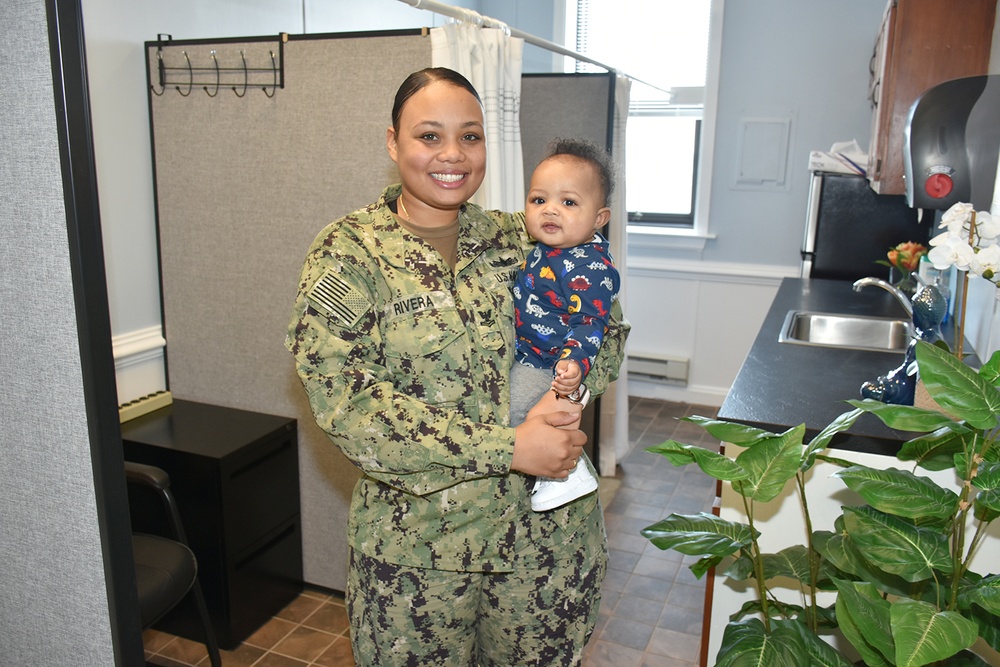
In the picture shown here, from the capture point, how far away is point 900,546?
121cm

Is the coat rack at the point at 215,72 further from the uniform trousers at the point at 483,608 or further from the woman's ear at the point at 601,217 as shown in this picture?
the uniform trousers at the point at 483,608

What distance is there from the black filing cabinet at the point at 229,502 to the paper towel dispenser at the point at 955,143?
6.39 ft

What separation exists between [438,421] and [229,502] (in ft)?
4.04

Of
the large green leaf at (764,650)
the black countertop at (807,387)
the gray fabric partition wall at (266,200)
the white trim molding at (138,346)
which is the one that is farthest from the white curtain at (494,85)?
the large green leaf at (764,650)

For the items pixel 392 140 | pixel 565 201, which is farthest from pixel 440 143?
pixel 565 201

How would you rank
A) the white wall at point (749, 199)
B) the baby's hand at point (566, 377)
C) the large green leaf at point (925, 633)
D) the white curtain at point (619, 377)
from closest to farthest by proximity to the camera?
the large green leaf at point (925, 633) < the baby's hand at point (566, 377) < the white curtain at point (619, 377) < the white wall at point (749, 199)

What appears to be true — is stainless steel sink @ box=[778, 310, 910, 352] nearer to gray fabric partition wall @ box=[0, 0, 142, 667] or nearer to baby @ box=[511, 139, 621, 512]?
baby @ box=[511, 139, 621, 512]

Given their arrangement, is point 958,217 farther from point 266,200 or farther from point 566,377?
point 266,200

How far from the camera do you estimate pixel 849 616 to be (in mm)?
1201

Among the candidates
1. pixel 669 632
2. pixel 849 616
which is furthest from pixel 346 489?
pixel 849 616

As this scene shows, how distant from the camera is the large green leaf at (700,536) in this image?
1385 mm

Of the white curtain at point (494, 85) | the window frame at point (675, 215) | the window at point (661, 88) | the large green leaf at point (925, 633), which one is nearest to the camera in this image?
the large green leaf at point (925, 633)

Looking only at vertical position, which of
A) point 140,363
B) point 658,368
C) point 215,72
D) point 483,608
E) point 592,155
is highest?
point 215,72

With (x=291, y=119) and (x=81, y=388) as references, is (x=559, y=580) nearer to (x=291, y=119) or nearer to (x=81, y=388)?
(x=81, y=388)
